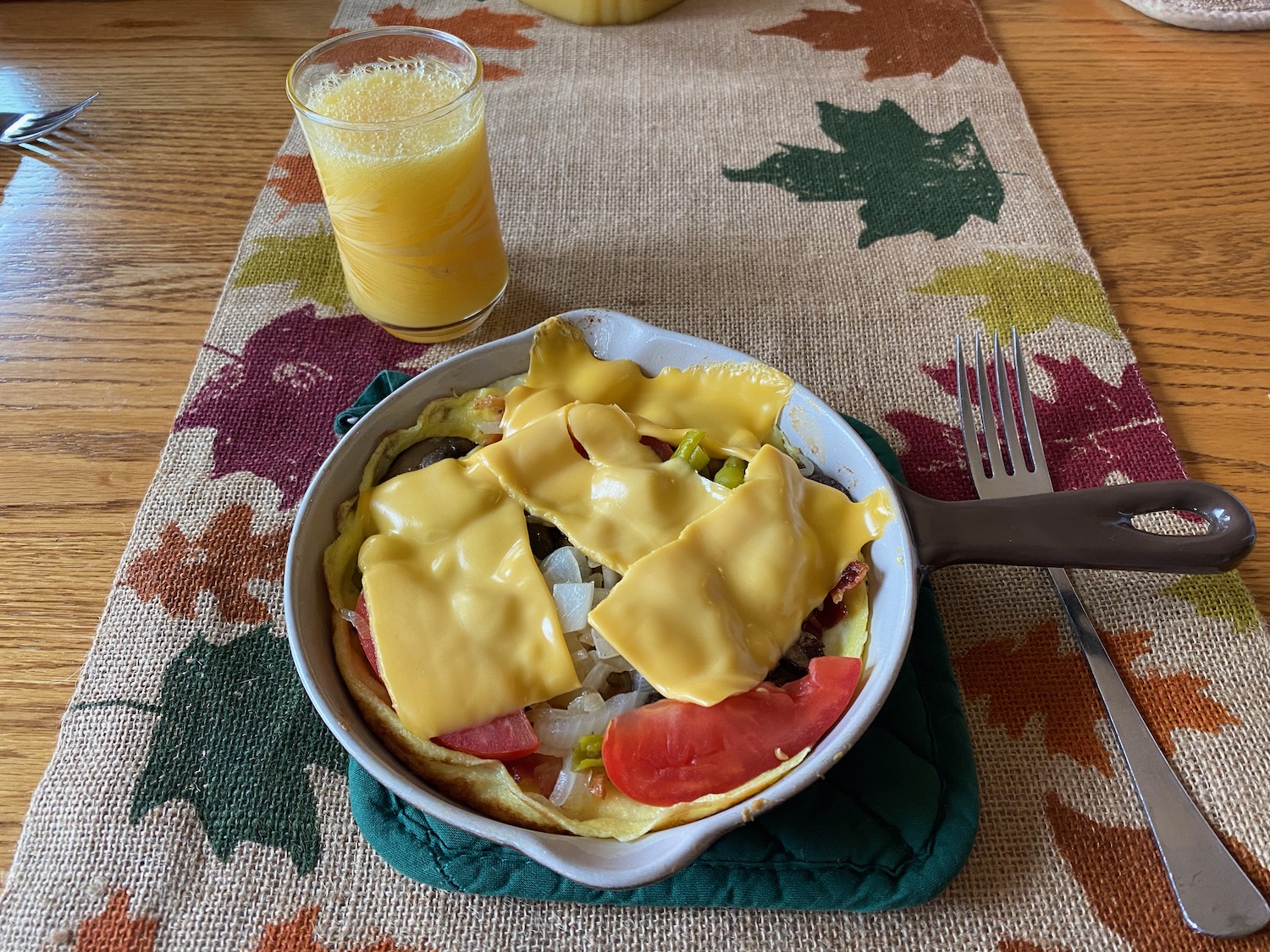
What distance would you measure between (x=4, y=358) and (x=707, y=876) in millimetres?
1356

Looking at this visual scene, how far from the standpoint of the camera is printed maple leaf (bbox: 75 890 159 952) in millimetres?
871

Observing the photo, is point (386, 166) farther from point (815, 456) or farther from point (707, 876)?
point (707, 876)

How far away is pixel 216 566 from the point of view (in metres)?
1.15

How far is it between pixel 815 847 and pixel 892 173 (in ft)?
4.26

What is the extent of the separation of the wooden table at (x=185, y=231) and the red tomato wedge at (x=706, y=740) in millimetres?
675

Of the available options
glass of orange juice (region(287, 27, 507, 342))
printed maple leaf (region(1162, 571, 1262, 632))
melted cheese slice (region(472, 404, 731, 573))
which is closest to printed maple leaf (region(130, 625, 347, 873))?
melted cheese slice (region(472, 404, 731, 573))

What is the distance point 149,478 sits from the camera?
4.16ft

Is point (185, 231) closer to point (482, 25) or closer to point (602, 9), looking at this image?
point (482, 25)

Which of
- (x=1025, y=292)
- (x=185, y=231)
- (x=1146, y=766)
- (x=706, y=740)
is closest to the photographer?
(x=706, y=740)

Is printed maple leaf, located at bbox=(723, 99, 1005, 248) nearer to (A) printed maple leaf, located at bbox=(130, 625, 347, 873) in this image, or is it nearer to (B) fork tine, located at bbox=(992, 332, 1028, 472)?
(B) fork tine, located at bbox=(992, 332, 1028, 472)

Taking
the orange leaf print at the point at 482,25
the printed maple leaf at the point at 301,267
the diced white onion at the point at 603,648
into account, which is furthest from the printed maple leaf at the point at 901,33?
the diced white onion at the point at 603,648

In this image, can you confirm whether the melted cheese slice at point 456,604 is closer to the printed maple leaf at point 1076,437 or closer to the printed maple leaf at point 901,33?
the printed maple leaf at point 1076,437

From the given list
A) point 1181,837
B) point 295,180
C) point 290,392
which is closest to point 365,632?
point 290,392

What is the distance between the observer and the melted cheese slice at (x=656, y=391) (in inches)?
42.5
